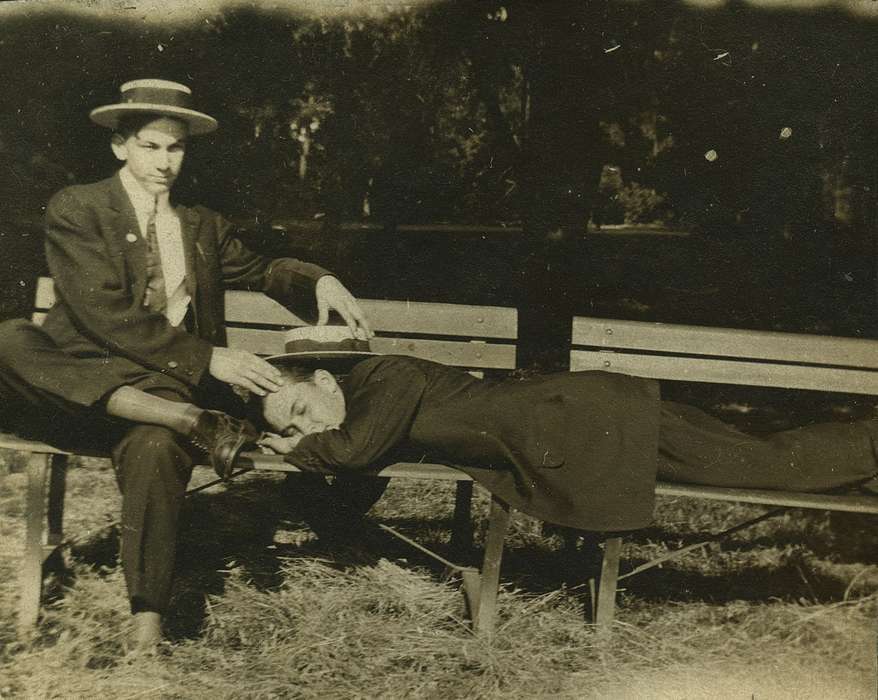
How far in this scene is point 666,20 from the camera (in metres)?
4.16

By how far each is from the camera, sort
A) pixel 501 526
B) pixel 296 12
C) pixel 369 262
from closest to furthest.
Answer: pixel 501 526 < pixel 296 12 < pixel 369 262

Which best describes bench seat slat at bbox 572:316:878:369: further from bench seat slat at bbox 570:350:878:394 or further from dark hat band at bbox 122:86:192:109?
dark hat band at bbox 122:86:192:109

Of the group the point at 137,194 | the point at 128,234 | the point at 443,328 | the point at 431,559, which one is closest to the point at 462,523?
the point at 431,559

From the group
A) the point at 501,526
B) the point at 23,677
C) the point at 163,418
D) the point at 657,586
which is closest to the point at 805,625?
the point at 657,586

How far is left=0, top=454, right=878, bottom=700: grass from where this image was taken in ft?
8.95

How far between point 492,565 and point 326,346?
109 centimetres

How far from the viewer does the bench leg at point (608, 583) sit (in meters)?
2.91

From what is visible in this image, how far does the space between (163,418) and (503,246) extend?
Answer: 3.25 m

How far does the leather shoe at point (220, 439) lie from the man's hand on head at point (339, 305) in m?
0.71

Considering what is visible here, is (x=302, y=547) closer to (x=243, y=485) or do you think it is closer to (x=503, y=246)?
(x=243, y=485)

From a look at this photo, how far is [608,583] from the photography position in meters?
2.96

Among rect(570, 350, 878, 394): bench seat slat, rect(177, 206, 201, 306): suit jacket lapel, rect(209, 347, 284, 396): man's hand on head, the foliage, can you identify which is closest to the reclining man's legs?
rect(570, 350, 878, 394): bench seat slat

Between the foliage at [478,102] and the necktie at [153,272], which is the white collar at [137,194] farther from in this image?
the foliage at [478,102]

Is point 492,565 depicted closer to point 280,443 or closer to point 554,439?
point 554,439
